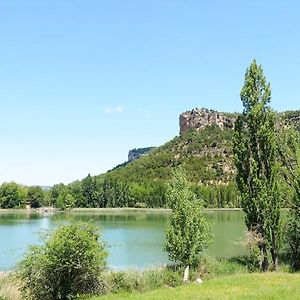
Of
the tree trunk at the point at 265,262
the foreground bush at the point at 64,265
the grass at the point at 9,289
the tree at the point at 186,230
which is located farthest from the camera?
the tree at the point at 186,230

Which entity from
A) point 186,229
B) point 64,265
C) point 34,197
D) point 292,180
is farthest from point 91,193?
point 64,265

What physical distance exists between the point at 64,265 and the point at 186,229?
9827 mm

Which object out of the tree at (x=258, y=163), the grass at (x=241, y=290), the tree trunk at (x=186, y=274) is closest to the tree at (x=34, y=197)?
the tree at (x=258, y=163)

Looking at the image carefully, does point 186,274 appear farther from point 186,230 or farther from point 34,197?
point 34,197

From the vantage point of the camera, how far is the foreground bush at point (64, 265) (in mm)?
20547

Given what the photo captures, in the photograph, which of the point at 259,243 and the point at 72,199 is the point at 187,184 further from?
the point at 72,199

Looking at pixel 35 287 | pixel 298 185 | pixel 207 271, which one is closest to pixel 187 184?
pixel 207 271

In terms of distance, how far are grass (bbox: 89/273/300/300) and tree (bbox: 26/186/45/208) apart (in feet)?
445

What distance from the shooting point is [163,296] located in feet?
56.1

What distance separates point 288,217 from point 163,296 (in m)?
16.7

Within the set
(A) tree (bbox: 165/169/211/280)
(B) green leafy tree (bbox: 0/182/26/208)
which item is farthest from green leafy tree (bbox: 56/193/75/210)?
(A) tree (bbox: 165/169/211/280)

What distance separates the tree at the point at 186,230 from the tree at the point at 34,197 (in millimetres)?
127061

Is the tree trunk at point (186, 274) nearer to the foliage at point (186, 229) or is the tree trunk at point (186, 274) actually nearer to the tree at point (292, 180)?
the foliage at point (186, 229)

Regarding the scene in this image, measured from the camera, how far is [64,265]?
803 inches
